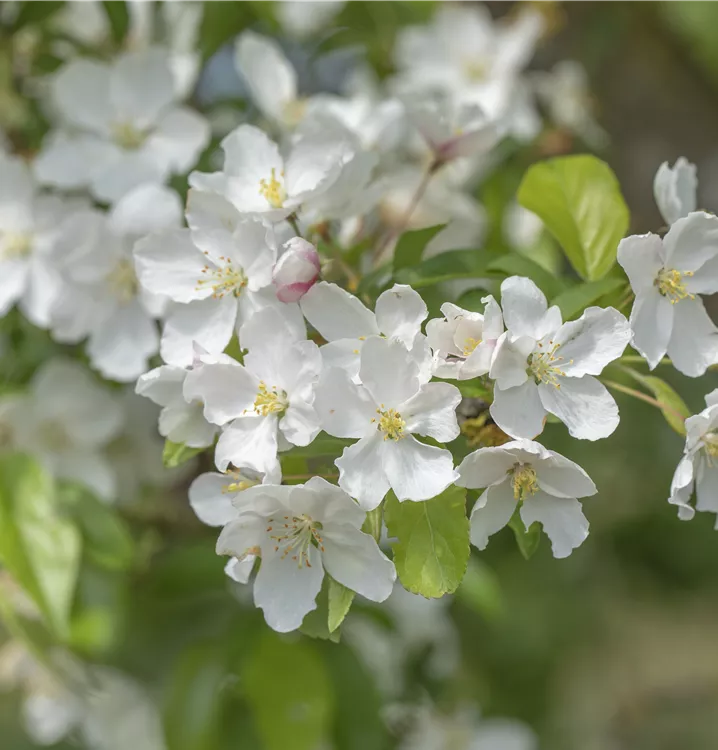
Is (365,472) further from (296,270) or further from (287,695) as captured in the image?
(287,695)

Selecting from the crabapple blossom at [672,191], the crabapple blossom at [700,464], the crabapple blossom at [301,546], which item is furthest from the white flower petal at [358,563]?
the crabapple blossom at [672,191]

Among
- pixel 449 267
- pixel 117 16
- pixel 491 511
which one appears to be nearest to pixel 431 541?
pixel 491 511

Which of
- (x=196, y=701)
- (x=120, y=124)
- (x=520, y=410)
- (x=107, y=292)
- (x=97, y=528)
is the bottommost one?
(x=196, y=701)

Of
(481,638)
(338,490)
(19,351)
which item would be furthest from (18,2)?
(481,638)

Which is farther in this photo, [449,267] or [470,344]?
[449,267]

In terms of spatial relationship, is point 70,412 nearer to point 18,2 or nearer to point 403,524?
point 18,2

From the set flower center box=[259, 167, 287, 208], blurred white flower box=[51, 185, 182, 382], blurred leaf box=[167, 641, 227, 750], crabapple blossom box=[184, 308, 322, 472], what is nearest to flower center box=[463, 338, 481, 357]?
crabapple blossom box=[184, 308, 322, 472]

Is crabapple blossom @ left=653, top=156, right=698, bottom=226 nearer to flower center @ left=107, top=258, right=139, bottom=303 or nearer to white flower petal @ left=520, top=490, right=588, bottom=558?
white flower petal @ left=520, top=490, right=588, bottom=558

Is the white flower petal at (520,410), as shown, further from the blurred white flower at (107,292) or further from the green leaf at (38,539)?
the green leaf at (38,539)
